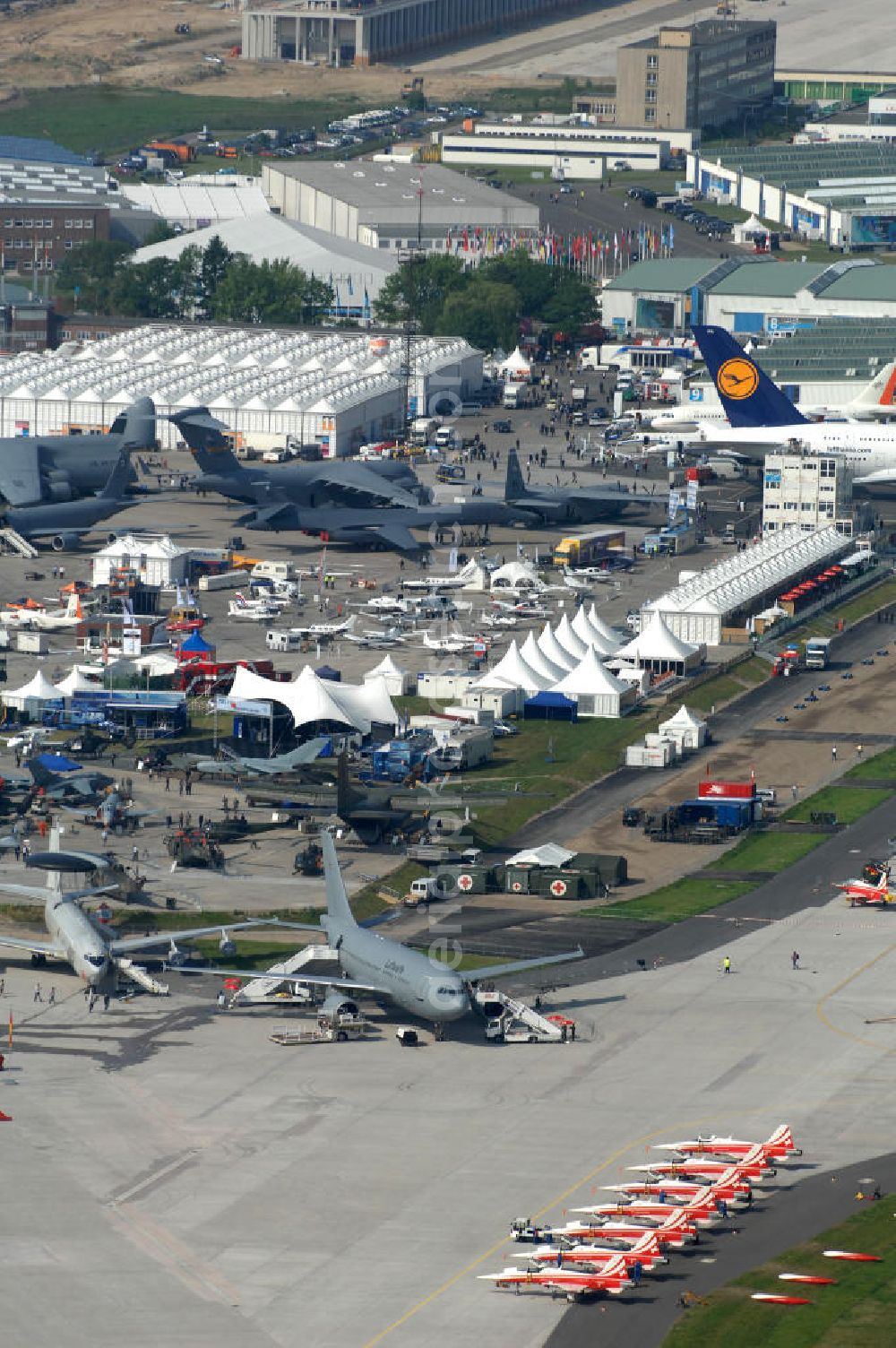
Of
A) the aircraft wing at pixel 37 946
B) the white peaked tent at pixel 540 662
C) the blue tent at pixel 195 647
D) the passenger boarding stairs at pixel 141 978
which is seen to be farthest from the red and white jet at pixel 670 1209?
the blue tent at pixel 195 647

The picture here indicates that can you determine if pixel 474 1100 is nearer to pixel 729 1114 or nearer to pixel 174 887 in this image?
pixel 729 1114

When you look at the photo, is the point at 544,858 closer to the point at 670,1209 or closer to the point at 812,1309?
the point at 670,1209

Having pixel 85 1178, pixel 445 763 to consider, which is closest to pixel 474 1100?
pixel 85 1178

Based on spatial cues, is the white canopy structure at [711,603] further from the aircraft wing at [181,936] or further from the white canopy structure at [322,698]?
the aircraft wing at [181,936]

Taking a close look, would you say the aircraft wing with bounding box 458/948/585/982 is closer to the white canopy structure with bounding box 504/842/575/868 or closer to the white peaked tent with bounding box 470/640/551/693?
the white canopy structure with bounding box 504/842/575/868

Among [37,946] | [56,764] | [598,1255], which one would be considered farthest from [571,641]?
[598,1255]

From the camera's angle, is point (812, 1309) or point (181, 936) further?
point (181, 936)
